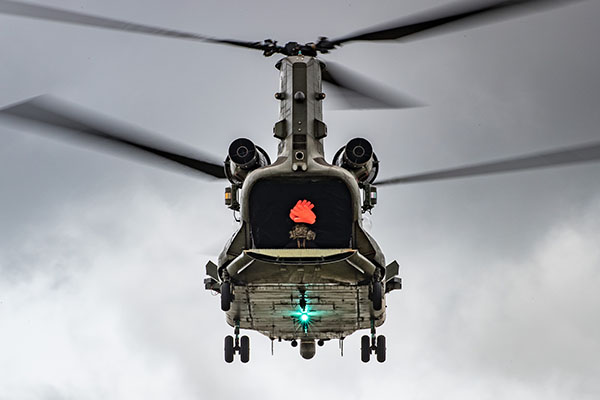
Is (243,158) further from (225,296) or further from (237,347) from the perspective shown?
(237,347)

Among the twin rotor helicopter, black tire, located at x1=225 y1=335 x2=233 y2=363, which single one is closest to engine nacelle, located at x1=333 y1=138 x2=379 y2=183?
the twin rotor helicopter

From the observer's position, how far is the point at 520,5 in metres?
20.2

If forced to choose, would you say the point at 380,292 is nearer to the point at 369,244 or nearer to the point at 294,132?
the point at 369,244

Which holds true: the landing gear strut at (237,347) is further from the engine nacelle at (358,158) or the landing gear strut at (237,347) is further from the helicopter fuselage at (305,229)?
the engine nacelle at (358,158)

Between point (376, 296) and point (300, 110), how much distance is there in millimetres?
5420

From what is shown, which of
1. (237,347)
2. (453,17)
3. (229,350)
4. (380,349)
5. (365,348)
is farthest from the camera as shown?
(237,347)

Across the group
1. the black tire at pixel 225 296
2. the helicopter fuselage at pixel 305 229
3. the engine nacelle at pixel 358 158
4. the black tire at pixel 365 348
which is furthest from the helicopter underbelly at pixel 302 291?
the engine nacelle at pixel 358 158

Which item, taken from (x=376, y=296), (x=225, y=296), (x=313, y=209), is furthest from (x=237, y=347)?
(x=313, y=209)

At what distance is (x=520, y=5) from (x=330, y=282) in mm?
8993

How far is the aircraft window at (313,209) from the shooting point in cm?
2431

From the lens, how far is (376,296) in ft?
82.3

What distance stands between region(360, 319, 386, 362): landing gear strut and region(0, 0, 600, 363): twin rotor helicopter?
49.5 inches

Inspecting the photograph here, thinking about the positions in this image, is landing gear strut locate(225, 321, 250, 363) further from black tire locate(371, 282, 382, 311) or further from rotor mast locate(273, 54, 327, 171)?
rotor mast locate(273, 54, 327, 171)

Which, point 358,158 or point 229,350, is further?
point 229,350
